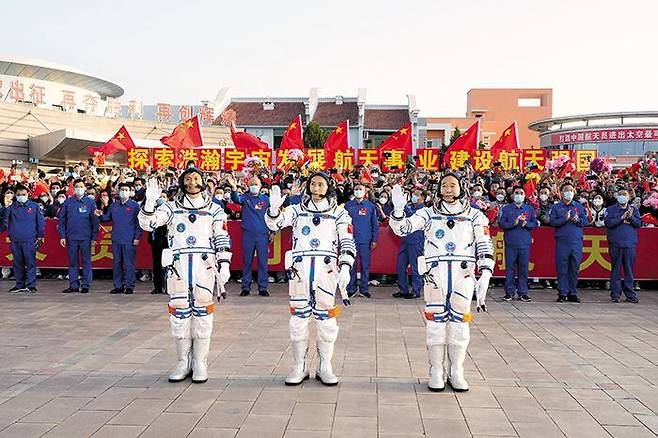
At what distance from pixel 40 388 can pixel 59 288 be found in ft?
20.8

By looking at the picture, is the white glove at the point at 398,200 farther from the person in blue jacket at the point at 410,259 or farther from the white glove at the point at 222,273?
the person in blue jacket at the point at 410,259

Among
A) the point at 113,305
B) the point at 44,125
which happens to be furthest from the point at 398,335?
the point at 44,125

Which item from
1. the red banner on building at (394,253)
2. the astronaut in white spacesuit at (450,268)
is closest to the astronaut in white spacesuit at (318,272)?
the astronaut in white spacesuit at (450,268)

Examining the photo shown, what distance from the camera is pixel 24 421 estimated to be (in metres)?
4.55

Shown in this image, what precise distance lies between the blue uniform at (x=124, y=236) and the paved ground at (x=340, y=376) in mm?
1612

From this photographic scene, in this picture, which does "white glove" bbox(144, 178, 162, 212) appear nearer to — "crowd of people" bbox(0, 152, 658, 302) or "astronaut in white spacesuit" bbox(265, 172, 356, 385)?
"astronaut in white spacesuit" bbox(265, 172, 356, 385)

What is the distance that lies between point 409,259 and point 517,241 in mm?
1800

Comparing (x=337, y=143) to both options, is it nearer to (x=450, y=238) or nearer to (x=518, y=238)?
(x=518, y=238)

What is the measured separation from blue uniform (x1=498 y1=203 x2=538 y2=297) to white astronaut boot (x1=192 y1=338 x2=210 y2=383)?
6.13 meters

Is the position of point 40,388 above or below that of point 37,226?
below

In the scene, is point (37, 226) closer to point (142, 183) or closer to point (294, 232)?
point (142, 183)

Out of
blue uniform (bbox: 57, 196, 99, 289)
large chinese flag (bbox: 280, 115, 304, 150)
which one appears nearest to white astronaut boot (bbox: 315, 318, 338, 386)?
blue uniform (bbox: 57, 196, 99, 289)

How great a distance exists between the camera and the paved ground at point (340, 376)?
4496 mm

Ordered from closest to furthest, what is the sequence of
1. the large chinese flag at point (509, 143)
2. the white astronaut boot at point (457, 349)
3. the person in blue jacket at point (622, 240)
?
the white astronaut boot at point (457, 349), the person in blue jacket at point (622, 240), the large chinese flag at point (509, 143)
